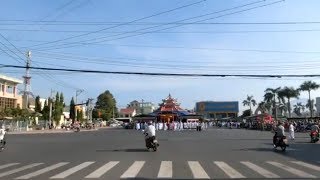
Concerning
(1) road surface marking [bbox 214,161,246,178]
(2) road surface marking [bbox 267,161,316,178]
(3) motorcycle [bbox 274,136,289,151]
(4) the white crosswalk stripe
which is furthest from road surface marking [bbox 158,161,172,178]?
(3) motorcycle [bbox 274,136,289,151]

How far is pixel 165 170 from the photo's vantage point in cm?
1708

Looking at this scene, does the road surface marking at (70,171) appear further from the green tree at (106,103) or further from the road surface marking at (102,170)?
the green tree at (106,103)

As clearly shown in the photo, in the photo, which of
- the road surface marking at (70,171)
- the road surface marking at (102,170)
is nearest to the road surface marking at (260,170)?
the road surface marking at (102,170)

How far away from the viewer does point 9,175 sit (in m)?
16.1

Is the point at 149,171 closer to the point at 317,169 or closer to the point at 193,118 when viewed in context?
the point at 317,169

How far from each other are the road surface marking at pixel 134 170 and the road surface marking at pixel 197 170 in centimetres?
183

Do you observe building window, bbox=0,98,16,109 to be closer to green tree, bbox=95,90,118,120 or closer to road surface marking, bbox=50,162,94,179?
road surface marking, bbox=50,162,94,179

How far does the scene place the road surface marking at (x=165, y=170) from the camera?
15.6 m

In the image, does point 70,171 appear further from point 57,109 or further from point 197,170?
point 57,109

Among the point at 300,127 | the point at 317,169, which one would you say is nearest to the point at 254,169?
the point at 317,169

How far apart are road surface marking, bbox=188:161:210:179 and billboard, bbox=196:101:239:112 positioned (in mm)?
142464

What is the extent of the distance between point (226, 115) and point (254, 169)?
152808 mm

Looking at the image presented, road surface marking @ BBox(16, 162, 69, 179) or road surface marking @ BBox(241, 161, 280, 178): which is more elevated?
road surface marking @ BBox(16, 162, 69, 179)

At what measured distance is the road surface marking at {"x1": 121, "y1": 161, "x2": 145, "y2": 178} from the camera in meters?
15.5
